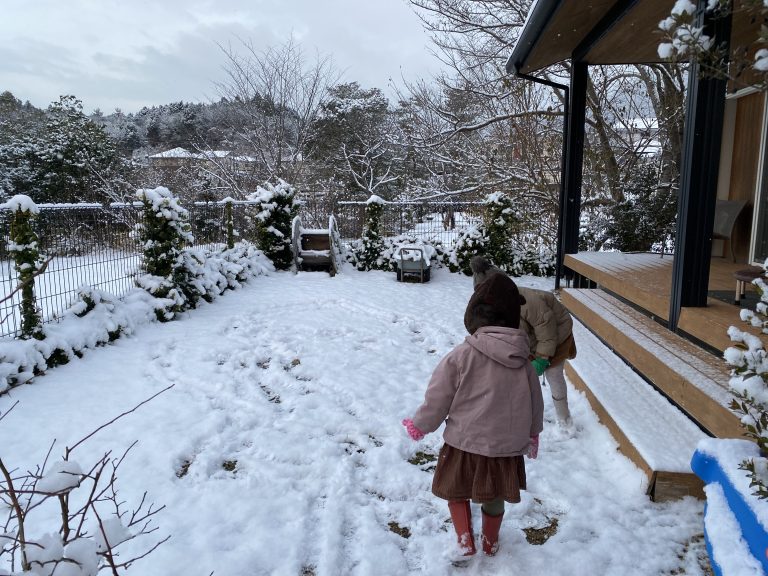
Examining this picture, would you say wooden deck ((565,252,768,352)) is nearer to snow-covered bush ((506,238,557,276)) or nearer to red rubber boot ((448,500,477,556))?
red rubber boot ((448,500,477,556))

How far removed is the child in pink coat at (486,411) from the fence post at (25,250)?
159 inches

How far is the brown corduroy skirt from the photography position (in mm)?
2234

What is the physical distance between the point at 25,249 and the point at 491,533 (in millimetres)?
4651

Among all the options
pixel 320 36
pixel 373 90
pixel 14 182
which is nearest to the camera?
pixel 14 182

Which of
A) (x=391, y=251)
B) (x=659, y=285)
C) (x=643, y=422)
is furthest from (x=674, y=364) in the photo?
(x=391, y=251)

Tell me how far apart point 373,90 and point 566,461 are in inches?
798

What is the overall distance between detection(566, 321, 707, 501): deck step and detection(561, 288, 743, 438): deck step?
0.35 feet

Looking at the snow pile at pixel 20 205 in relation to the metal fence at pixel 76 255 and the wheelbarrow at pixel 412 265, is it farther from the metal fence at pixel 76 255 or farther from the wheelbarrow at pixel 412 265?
the wheelbarrow at pixel 412 265

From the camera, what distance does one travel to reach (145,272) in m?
6.76

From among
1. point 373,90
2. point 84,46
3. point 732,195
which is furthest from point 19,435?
point 373,90

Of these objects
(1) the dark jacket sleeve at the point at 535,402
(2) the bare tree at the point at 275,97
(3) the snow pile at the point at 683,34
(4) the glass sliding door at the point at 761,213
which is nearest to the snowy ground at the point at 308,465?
(1) the dark jacket sleeve at the point at 535,402

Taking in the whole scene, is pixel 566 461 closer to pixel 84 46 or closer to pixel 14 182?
pixel 84 46

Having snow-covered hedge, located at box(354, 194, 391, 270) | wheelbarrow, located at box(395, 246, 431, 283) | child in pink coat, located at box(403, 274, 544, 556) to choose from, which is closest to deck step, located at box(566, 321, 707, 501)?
child in pink coat, located at box(403, 274, 544, 556)

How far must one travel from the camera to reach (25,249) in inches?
187
